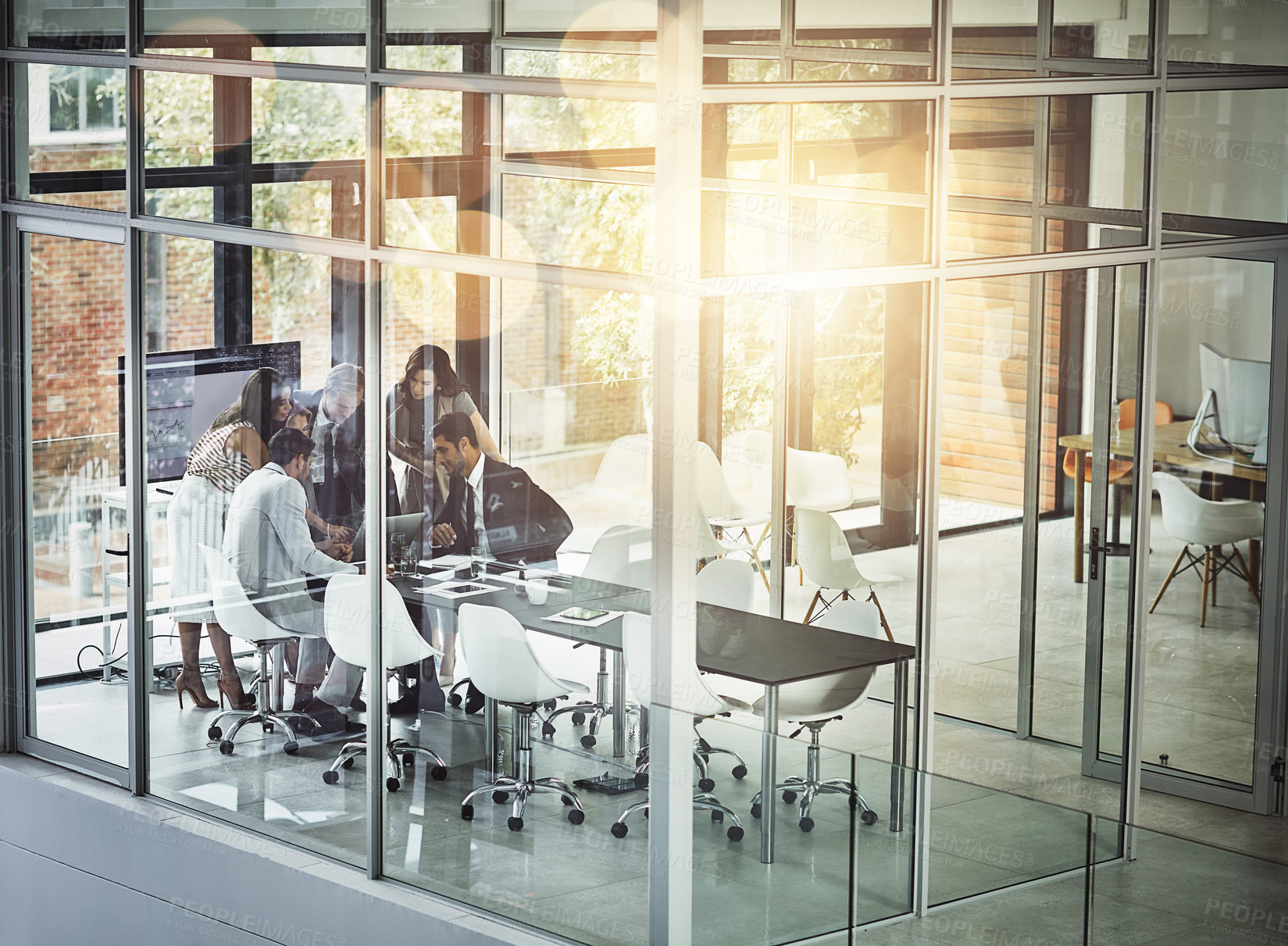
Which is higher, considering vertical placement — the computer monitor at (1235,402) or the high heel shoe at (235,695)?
the computer monitor at (1235,402)

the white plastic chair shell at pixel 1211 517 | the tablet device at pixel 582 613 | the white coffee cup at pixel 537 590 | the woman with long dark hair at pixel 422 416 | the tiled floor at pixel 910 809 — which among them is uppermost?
the woman with long dark hair at pixel 422 416

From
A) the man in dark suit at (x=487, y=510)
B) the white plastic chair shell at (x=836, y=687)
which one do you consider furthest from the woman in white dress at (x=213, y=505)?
the white plastic chair shell at (x=836, y=687)

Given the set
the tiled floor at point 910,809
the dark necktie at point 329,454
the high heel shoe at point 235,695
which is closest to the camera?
the tiled floor at point 910,809

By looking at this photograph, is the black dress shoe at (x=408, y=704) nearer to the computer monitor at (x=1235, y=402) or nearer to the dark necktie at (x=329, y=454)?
the dark necktie at (x=329, y=454)

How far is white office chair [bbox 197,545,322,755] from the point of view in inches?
228

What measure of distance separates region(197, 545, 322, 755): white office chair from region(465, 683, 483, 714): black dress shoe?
0.79 metres

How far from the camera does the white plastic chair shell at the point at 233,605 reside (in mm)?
5891

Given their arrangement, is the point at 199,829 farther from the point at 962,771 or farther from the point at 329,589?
the point at 962,771

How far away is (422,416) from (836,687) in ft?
5.54

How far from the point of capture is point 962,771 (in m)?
5.84

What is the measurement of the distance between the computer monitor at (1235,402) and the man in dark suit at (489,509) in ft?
9.85

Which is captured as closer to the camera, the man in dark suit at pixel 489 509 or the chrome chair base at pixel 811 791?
the chrome chair base at pixel 811 791

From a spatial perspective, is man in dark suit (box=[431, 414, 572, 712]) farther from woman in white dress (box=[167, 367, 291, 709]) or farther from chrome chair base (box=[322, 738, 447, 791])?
woman in white dress (box=[167, 367, 291, 709])

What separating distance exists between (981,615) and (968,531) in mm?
336
